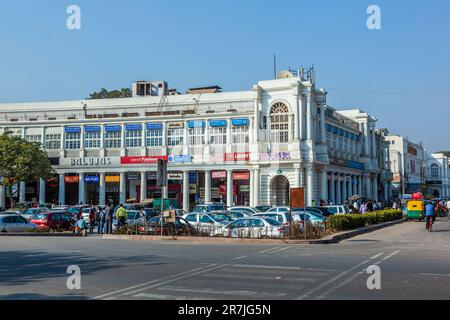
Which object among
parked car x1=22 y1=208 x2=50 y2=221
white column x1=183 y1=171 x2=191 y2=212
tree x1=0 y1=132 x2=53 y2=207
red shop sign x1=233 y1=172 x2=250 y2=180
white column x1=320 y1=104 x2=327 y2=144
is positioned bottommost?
parked car x1=22 y1=208 x2=50 y2=221

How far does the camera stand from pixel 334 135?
65875 mm

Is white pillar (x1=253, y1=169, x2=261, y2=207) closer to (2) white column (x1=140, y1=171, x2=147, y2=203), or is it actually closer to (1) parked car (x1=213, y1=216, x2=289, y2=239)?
(2) white column (x1=140, y1=171, x2=147, y2=203)

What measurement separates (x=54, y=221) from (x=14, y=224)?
233cm

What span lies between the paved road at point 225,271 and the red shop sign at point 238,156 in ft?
123

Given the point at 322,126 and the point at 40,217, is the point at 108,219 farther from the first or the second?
the point at 322,126

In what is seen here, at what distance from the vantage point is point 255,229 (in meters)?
23.4

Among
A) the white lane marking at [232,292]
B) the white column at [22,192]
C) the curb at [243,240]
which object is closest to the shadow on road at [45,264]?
the white lane marking at [232,292]

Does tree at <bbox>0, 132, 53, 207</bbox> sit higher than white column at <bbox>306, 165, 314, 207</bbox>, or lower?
higher

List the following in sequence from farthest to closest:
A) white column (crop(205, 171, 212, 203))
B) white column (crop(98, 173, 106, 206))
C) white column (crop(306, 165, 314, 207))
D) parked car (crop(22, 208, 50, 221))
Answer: white column (crop(98, 173, 106, 206)), white column (crop(205, 171, 212, 203)), white column (crop(306, 165, 314, 207)), parked car (crop(22, 208, 50, 221))

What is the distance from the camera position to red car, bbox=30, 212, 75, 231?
3100 cm

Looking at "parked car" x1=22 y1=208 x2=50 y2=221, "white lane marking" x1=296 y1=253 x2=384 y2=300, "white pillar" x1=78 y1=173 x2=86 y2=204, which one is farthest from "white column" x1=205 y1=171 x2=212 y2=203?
"white lane marking" x1=296 y1=253 x2=384 y2=300

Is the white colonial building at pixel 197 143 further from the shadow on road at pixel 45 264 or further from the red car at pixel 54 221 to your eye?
the shadow on road at pixel 45 264

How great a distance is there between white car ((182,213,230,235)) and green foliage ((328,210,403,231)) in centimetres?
542
